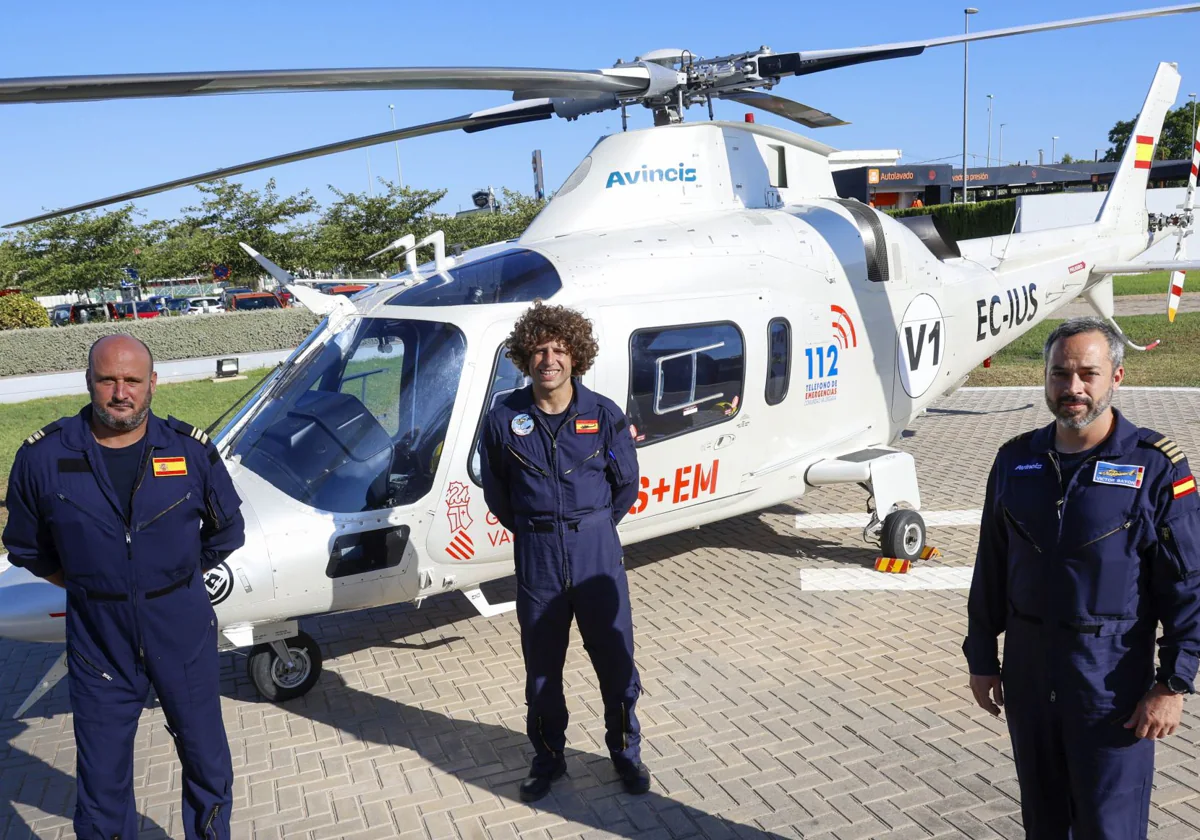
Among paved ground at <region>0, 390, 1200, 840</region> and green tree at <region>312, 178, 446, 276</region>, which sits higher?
green tree at <region>312, 178, 446, 276</region>

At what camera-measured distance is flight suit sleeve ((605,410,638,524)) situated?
3814mm

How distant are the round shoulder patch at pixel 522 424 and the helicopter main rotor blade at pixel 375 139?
248cm

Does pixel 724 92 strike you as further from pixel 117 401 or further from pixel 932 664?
pixel 117 401

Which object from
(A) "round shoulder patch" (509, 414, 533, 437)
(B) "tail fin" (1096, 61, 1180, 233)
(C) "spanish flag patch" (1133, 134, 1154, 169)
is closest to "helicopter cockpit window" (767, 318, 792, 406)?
(A) "round shoulder patch" (509, 414, 533, 437)

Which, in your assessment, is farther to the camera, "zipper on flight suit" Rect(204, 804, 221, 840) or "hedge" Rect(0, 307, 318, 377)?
"hedge" Rect(0, 307, 318, 377)

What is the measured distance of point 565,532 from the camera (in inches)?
147

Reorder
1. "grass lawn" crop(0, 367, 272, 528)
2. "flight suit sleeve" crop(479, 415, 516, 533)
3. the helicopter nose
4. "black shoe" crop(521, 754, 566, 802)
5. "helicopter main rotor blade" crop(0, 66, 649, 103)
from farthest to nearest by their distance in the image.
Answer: "grass lawn" crop(0, 367, 272, 528) < the helicopter nose < "black shoe" crop(521, 754, 566, 802) < "flight suit sleeve" crop(479, 415, 516, 533) < "helicopter main rotor blade" crop(0, 66, 649, 103)

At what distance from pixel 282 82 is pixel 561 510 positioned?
194cm

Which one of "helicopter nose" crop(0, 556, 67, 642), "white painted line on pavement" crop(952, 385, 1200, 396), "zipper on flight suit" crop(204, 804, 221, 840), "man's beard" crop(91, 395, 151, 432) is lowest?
"white painted line on pavement" crop(952, 385, 1200, 396)

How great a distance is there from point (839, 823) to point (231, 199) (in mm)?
30130

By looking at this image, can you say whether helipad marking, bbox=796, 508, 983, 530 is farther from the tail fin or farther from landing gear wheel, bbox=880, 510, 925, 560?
the tail fin

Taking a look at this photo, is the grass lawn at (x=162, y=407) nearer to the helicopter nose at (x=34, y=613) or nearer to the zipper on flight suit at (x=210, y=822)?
the helicopter nose at (x=34, y=613)

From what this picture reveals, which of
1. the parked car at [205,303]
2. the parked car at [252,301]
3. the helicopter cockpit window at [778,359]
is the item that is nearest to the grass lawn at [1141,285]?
the helicopter cockpit window at [778,359]

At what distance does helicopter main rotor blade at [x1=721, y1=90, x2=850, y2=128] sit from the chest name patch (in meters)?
4.48
